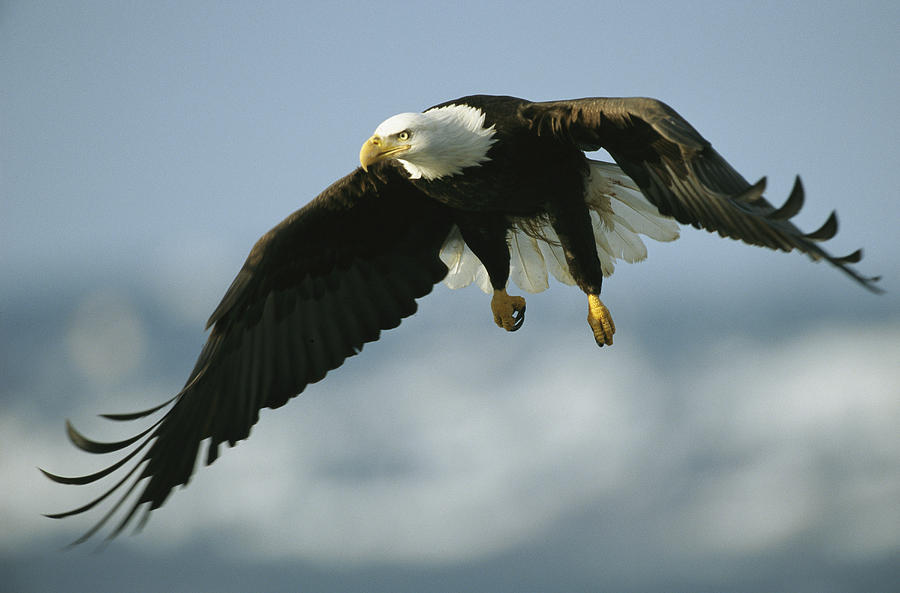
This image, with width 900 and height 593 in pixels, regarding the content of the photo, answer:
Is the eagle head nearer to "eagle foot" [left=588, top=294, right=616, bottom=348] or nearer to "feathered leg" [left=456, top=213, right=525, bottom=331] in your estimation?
"feathered leg" [left=456, top=213, right=525, bottom=331]

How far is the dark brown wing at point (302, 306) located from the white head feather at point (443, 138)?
15.1 inches

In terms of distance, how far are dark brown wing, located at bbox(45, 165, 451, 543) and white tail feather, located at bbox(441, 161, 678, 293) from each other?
0.70ft

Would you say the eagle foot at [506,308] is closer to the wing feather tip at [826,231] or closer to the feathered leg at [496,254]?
the feathered leg at [496,254]

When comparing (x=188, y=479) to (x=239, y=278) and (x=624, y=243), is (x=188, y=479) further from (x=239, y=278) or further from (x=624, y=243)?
(x=624, y=243)

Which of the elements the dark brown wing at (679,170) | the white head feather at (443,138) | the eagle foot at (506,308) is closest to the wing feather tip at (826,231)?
the dark brown wing at (679,170)

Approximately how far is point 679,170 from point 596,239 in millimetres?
1645

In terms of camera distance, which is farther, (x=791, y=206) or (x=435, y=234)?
(x=435, y=234)

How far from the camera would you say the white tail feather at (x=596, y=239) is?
5.74m

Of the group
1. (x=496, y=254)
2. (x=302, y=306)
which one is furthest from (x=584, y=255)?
(x=302, y=306)

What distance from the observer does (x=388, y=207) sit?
5672 millimetres

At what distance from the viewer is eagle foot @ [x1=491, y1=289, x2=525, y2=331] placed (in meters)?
5.66

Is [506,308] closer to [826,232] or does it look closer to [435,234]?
[435,234]

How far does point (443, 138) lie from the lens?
4.84 meters

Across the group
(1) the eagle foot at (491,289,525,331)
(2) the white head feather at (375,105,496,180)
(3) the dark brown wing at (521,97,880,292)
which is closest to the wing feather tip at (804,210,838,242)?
(3) the dark brown wing at (521,97,880,292)
